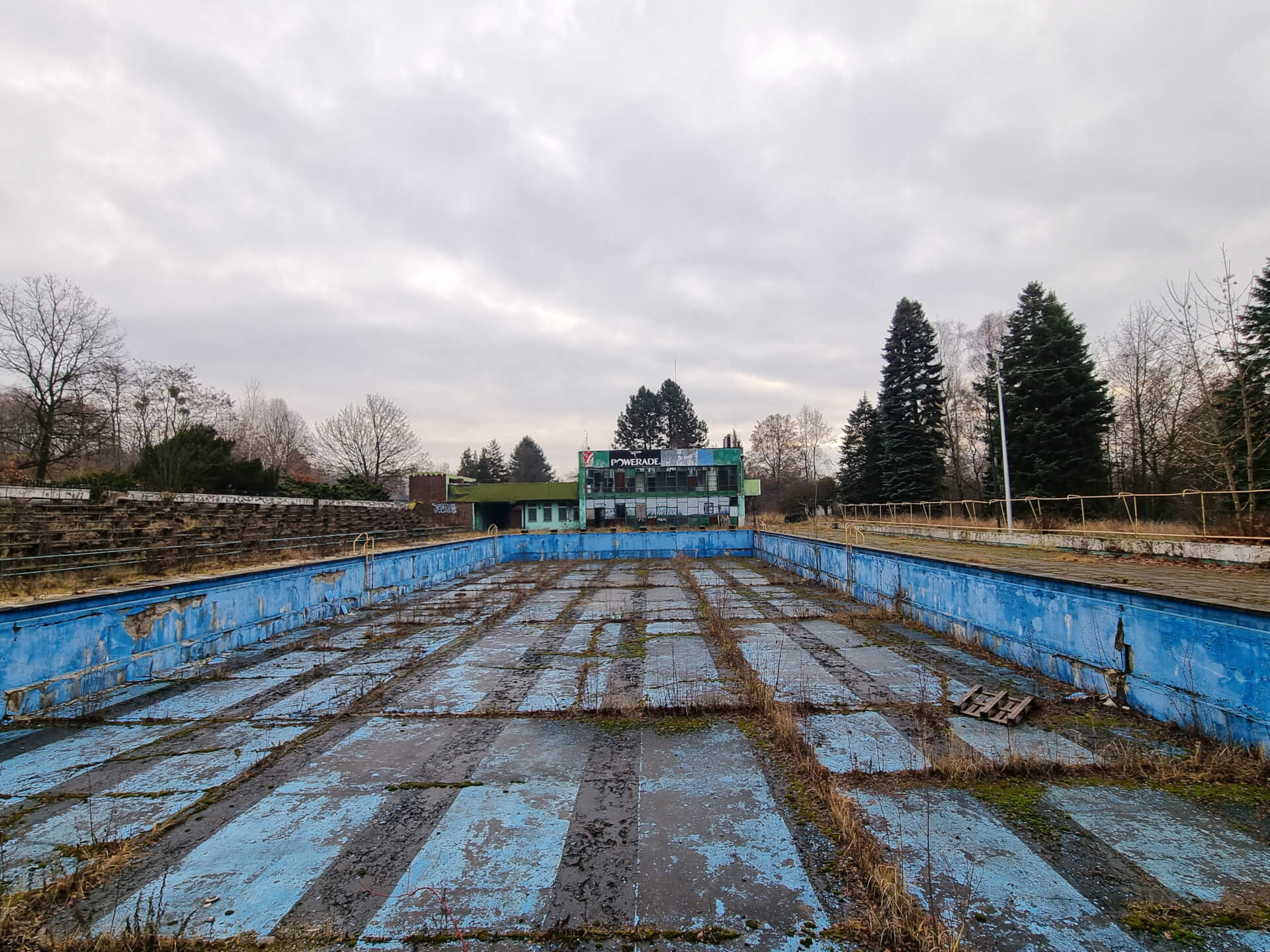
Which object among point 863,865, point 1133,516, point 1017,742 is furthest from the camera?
A: point 1133,516

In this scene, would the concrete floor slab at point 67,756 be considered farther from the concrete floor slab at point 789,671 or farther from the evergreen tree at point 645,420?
the evergreen tree at point 645,420

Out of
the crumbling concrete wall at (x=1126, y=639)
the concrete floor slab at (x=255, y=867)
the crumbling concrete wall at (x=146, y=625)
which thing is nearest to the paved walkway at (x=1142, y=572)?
the crumbling concrete wall at (x=1126, y=639)

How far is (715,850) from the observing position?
3186 mm

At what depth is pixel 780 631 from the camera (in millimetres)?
9289

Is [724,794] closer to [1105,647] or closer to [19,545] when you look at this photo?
[1105,647]

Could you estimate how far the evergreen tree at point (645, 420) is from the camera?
212 ft

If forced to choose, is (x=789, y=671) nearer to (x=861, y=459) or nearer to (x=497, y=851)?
(x=497, y=851)

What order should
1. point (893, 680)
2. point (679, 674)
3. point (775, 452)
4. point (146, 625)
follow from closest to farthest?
point (893, 680)
point (146, 625)
point (679, 674)
point (775, 452)

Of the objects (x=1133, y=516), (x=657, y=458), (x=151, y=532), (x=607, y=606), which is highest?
(x=657, y=458)

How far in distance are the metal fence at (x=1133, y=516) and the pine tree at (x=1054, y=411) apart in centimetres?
238

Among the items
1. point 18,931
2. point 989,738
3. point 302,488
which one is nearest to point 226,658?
point 18,931

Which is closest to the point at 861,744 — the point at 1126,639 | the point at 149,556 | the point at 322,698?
the point at 1126,639

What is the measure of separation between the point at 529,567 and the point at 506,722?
625 inches

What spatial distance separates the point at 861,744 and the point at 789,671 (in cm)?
232
